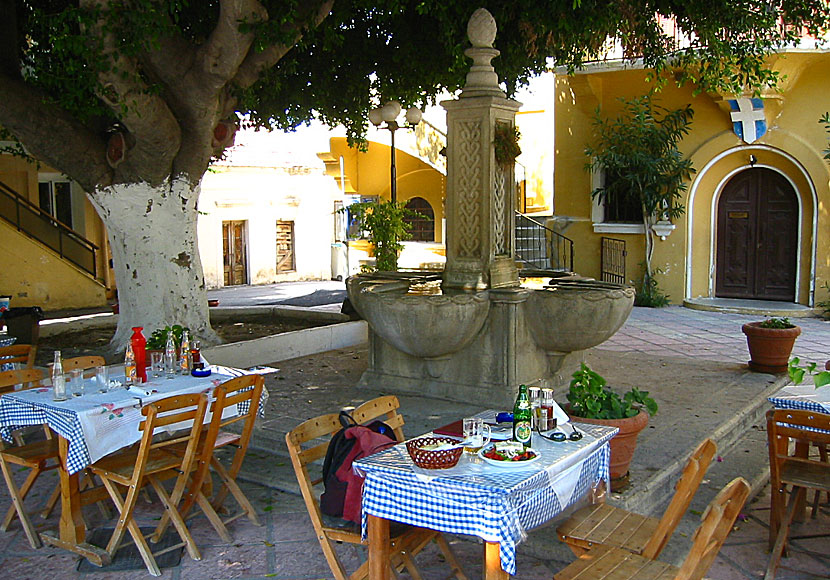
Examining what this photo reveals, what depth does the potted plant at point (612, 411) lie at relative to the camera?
199 inches

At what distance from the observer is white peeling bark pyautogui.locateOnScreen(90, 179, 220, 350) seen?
919cm

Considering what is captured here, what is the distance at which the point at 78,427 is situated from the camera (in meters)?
4.74

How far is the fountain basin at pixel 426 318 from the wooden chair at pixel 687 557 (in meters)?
3.37

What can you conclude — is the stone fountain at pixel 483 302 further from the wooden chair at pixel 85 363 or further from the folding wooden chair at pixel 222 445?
the wooden chair at pixel 85 363

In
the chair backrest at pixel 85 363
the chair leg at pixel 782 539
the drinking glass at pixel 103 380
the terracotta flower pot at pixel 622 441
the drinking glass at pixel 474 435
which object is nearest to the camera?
the drinking glass at pixel 474 435

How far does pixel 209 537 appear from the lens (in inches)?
199

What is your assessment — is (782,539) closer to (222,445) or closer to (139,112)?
(222,445)

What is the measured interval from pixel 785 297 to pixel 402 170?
12.3 meters

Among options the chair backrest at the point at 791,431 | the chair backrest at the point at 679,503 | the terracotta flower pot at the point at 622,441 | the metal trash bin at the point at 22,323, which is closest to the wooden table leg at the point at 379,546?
the chair backrest at the point at 679,503

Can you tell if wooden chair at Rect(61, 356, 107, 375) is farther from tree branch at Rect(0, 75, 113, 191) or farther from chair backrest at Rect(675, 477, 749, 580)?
chair backrest at Rect(675, 477, 749, 580)

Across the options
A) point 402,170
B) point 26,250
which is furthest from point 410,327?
point 402,170

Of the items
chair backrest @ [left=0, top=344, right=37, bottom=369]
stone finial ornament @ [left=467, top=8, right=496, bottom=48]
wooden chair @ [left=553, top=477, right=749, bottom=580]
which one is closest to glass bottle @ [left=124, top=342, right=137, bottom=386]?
chair backrest @ [left=0, top=344, right=37, bottom=369]

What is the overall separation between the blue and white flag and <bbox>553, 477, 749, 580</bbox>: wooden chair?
12039 mm

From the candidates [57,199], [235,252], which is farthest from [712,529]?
[235,252]
